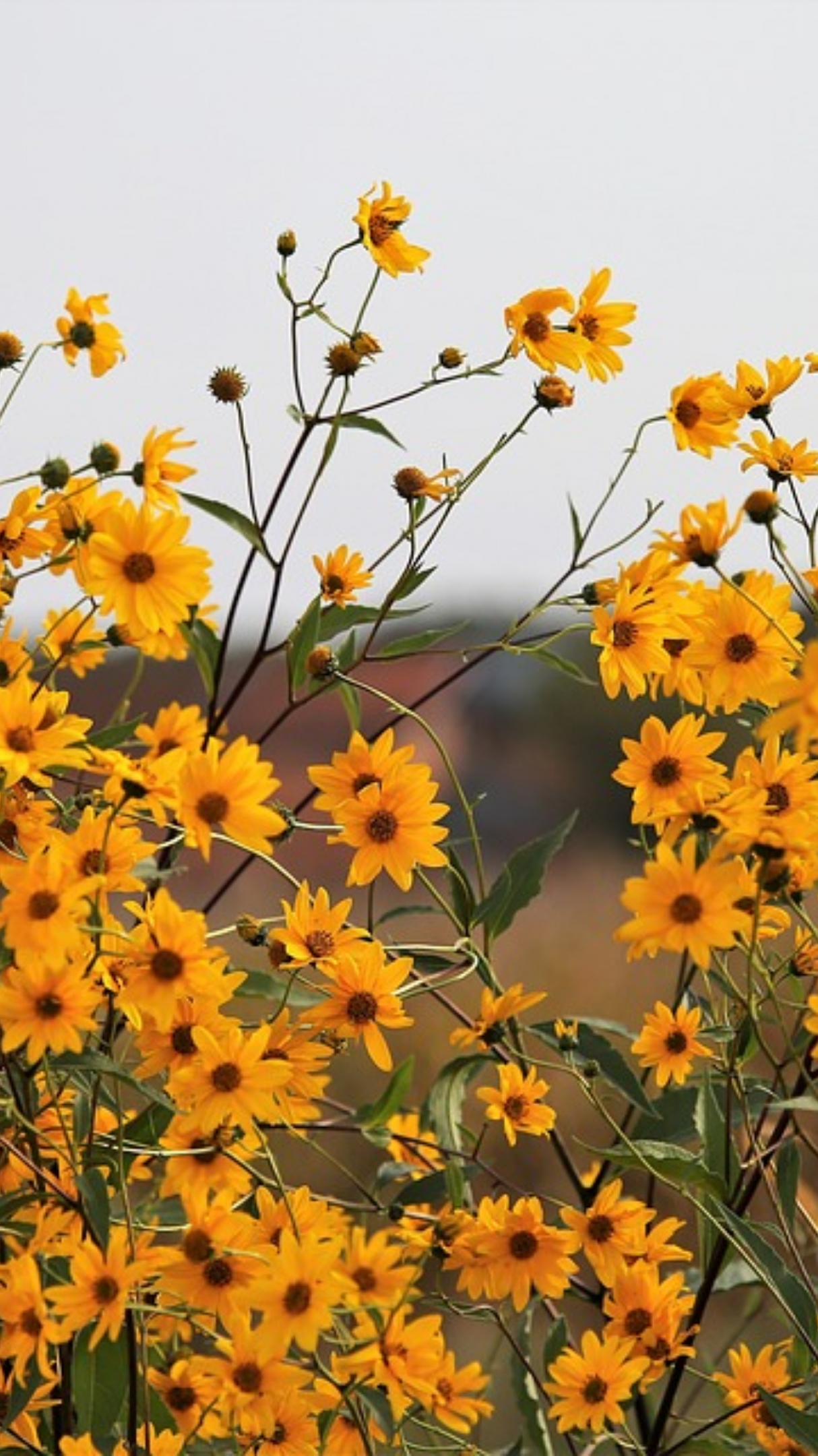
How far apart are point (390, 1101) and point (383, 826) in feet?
0.58

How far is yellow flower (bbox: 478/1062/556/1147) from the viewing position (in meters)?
1.12

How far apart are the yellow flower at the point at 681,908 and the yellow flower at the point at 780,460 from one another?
0.43 m

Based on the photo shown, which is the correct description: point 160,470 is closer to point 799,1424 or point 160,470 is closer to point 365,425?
point 365,425

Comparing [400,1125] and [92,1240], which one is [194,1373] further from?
[400,1125]

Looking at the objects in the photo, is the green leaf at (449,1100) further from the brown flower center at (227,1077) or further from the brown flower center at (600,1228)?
the brown flower center at (227,1077)

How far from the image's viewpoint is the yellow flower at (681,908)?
33.1 inches

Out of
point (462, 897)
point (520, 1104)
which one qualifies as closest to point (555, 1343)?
point (520, 1104)

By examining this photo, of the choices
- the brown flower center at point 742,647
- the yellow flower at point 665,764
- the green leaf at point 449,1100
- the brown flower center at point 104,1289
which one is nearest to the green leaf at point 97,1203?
the brown flower center at point 104,1289

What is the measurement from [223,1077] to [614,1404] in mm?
369

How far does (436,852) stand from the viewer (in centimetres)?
102

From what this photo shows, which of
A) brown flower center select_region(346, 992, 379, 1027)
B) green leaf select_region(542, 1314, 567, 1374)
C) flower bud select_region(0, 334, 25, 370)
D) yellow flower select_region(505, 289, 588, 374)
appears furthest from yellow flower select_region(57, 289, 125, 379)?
green leaf select_region(542, 1314, 567, 1374)

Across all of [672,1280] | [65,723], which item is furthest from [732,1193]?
[65,723]

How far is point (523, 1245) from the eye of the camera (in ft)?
3.63

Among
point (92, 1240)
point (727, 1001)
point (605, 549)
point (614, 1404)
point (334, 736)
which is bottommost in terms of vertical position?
point (614, 1404)
